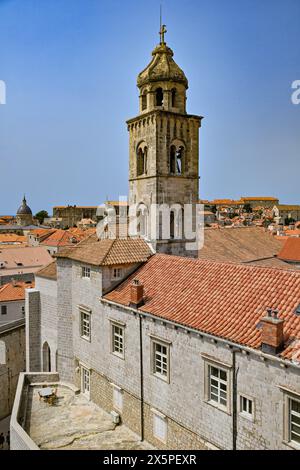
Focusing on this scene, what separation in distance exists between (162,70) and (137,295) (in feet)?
52.1

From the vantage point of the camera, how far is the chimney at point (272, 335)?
493 inches

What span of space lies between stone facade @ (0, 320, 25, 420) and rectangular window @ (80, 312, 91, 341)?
34.3 feet

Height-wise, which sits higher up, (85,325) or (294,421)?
(85,325)

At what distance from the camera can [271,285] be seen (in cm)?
1600

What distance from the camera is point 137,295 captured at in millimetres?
18891

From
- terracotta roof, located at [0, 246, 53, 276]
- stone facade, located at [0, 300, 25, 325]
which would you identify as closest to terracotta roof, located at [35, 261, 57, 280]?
stone facade, located at [0, 300, 25, 325]

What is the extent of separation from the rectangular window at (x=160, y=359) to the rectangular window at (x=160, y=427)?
1.90 m

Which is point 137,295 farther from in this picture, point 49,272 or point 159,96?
point 159,96

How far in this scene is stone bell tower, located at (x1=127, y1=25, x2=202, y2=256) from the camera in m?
25.5

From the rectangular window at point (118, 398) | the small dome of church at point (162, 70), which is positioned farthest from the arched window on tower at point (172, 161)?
the rectangular window at point (118, 398)

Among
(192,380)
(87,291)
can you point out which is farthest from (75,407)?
(192,380)

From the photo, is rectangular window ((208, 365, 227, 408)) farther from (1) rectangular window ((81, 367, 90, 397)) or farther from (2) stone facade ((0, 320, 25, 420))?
(2) stone facade ((0, 320, 25, 420))

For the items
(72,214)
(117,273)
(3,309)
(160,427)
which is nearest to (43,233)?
(3,309)

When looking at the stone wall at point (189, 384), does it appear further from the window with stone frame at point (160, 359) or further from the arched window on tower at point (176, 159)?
the arched window on tower at point (176, 159)
